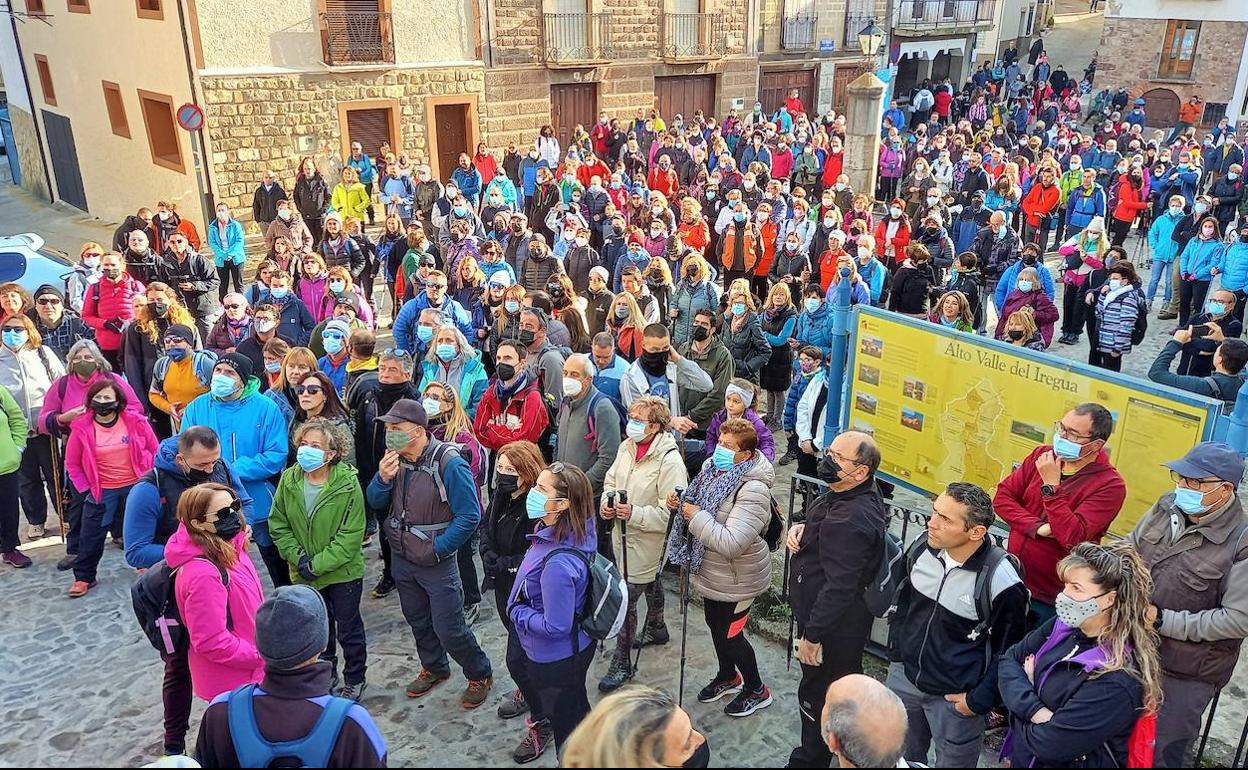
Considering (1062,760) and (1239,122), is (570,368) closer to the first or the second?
(1062,760)

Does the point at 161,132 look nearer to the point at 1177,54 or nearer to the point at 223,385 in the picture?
the point at 223,385

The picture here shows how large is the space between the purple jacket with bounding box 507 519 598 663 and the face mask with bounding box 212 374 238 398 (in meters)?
2.45

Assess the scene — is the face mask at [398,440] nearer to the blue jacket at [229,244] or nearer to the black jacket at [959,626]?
the black jacket at [959,626]

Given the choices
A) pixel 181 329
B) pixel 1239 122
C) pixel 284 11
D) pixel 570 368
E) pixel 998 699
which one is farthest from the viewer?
pixel 1239 122

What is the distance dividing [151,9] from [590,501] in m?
17.7

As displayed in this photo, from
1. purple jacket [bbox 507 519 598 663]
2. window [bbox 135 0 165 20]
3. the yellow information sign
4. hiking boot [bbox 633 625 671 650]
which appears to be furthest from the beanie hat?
window [bbox 135 0 165 20]

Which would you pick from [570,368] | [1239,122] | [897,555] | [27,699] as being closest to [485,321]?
[570,368]

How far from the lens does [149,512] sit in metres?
5.05

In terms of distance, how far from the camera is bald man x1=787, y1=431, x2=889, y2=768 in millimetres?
4387

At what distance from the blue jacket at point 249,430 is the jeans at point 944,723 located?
388 cm

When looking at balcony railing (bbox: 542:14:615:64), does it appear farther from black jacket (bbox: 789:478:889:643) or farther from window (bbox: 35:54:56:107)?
black jacket (bbox: 789:478:889:643)

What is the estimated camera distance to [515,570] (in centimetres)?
521

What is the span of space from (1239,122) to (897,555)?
33.2m

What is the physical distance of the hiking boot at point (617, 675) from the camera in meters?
5.73
